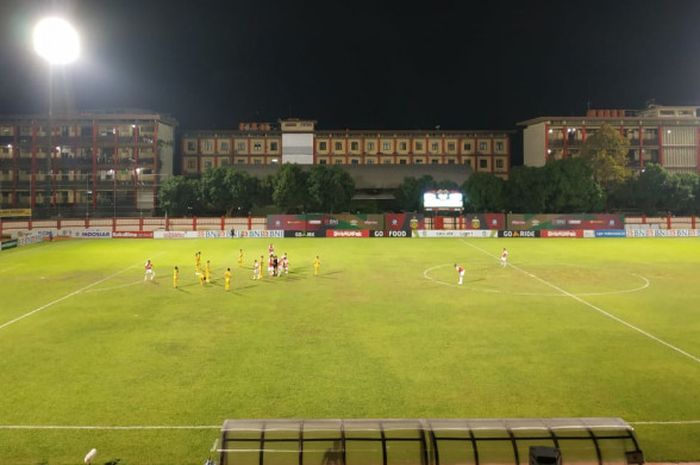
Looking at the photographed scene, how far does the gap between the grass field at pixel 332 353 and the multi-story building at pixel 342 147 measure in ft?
265

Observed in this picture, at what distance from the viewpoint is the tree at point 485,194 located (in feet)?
282

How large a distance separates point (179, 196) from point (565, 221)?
186ft

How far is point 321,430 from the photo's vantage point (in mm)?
8859

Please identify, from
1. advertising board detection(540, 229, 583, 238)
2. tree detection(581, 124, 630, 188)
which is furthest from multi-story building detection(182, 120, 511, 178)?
advertising board detection(540, 229, 583, 238)

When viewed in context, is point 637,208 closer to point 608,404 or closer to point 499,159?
point 499,159

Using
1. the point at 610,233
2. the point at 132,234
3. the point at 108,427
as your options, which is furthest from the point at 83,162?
the point at 108,427

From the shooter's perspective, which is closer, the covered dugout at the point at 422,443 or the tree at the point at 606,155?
the covered dugout at the point at 422,443

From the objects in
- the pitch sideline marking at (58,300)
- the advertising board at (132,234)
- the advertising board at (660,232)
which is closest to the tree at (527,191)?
the advertising board at (660,232)

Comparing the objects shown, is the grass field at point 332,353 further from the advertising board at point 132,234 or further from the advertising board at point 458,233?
the advertising board at point 132,234

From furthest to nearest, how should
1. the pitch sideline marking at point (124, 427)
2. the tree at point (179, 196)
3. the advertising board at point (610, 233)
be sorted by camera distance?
the tree at point (179, 196) → the advertising board at point (610, 233) → the pitch sideline marking at point (124, 427)

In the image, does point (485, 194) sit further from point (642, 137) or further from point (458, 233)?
point (642, 137)

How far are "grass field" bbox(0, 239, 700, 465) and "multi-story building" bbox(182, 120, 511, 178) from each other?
8081cm

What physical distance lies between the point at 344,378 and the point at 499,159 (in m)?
112

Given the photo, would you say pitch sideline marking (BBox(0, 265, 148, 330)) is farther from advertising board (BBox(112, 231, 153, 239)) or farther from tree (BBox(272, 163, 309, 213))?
tree (BBox(272, 163, 309, 213))
